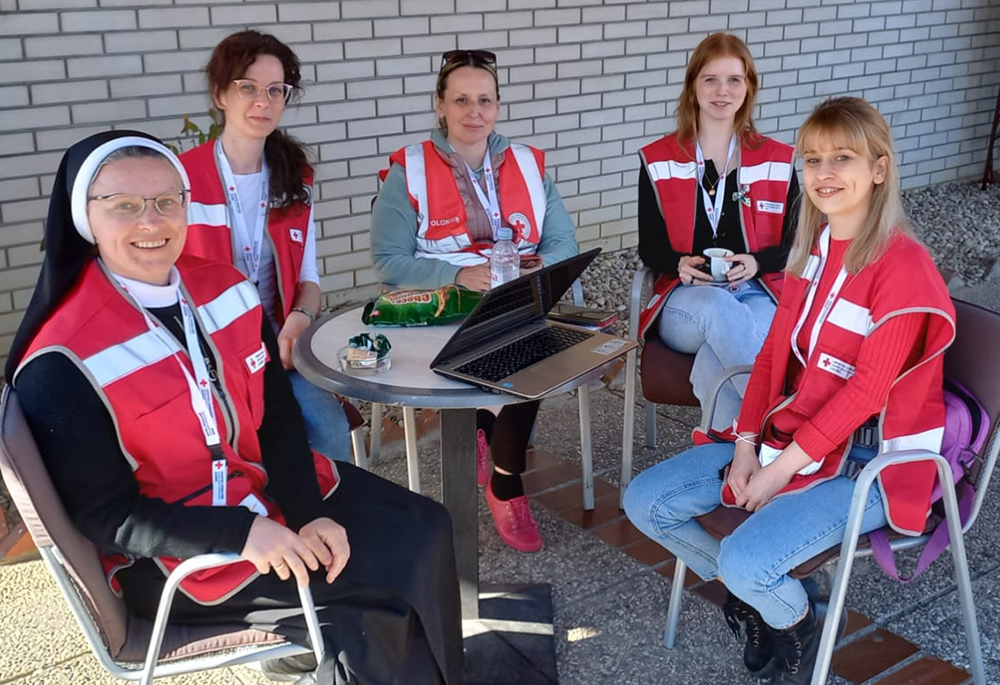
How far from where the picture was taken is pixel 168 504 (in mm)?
2033

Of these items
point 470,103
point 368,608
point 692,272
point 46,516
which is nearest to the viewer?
point 46,516

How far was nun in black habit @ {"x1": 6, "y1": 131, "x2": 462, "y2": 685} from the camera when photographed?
1.96m

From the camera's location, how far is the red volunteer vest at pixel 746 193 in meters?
3.72

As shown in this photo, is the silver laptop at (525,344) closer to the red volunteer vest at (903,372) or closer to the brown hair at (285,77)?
the red volunteer vest at (903,372)

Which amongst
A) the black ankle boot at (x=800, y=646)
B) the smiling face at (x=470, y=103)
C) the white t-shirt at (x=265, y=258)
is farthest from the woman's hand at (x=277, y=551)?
the smiling face at (x=470, y=103)

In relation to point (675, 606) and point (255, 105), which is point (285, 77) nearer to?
point (255, 105)

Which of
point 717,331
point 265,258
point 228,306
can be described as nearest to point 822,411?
point 717,331

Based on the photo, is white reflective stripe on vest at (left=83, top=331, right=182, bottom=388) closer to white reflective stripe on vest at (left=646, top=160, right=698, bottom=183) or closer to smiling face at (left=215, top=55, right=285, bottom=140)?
smiling face at (left=215, top=55, right=285, bottom=140)

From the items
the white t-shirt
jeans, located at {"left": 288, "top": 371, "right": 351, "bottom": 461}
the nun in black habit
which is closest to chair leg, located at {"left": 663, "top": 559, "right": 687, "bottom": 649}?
the nun in black habit

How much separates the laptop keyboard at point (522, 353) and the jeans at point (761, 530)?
0.43 meters

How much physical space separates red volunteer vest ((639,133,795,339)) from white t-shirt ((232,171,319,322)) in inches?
45.4

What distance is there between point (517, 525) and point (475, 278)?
0.86 meters

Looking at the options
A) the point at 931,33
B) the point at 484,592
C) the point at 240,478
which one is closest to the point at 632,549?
the point at 484,592

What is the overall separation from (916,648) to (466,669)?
1246mm
